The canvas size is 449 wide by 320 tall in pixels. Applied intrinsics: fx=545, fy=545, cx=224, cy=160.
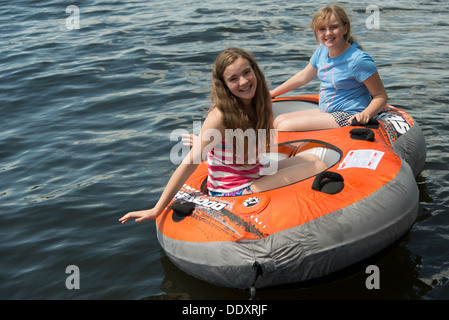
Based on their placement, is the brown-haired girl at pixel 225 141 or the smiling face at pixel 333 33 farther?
the smiling face at pixel 333 33

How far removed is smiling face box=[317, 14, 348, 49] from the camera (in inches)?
173

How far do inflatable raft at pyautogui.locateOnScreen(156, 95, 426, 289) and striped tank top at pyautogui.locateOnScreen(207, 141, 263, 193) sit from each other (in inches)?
5.8

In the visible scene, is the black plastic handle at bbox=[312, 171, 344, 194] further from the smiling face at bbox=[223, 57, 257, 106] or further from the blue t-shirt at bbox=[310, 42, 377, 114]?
the blue t-shirt at bbox=[310, 42, 377, 114]

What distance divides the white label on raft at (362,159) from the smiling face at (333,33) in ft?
3.51

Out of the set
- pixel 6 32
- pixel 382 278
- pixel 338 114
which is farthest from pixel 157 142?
pixel 6 32

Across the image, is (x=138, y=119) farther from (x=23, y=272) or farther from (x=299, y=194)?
(x=299, y=194)

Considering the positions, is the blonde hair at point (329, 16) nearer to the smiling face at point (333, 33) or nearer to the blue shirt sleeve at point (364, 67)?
the smiling face at point (333, 33)

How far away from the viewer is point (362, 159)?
12.3ft

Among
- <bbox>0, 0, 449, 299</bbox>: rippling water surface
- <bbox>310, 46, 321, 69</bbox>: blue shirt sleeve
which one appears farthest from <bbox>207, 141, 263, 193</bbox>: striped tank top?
<bbox>310, 46, 321, 69</bbox>: blue shirt sleeve

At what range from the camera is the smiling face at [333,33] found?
4387 millimetres

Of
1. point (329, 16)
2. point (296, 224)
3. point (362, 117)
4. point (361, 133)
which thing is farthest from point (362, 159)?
point (329, 16)

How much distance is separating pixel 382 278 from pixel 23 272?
2493mm

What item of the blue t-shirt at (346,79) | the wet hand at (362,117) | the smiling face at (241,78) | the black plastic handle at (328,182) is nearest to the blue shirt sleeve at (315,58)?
the blue t-shirt at (346,79)

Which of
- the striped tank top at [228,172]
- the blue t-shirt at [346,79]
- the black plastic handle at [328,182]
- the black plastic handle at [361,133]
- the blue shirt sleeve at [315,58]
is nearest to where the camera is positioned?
the black plastic handle at [328,182]
